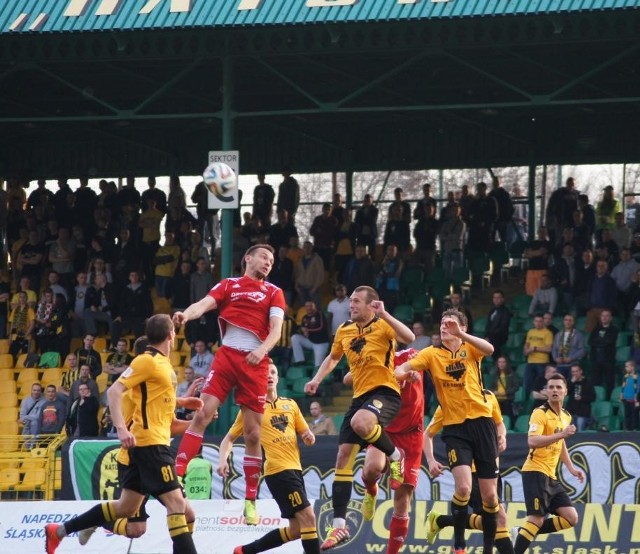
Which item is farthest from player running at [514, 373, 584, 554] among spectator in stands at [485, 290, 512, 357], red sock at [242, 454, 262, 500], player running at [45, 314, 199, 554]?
spectator in stands at [485, 290, 512, 357]

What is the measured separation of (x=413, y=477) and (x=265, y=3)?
10.8 meters

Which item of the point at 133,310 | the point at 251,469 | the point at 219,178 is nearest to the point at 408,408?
the point at 251,469

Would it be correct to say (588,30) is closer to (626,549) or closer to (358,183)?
(626,549)

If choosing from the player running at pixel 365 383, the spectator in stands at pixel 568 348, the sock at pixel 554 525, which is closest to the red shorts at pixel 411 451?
the player running at pixel 365 383

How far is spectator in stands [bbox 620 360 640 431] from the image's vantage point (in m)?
25.3

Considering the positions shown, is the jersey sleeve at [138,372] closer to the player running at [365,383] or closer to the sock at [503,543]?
the player running at [365,383]

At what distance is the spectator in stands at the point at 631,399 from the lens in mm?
25266

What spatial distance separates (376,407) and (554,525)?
370 centimetres

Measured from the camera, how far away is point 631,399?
25266mm

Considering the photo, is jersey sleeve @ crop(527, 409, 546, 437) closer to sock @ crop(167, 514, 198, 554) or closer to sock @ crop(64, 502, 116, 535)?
sock @ crop(167, 514, 198, 554)

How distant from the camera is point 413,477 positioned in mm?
17453

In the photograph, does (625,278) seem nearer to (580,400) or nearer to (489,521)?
(580,400)

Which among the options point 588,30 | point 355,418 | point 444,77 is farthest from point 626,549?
point 444,77

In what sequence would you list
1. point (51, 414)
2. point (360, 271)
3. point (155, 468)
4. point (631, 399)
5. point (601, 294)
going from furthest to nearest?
point (360, 271) → point (601, 294) → point (51, 414) → point (631, 399) → point (155, 468)
